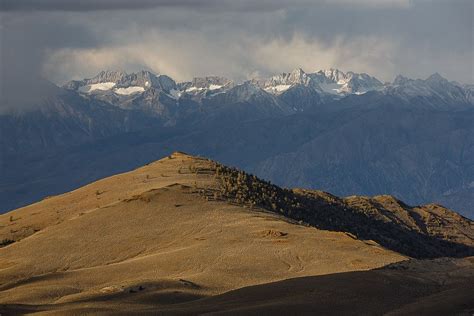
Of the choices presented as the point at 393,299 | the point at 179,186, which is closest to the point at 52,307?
the point at 393,299

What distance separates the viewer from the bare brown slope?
52125mm

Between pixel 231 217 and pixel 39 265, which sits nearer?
pixel 39 265

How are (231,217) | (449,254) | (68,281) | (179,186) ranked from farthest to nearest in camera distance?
(449,254) → (179,186) → (231,217) → (68,281)

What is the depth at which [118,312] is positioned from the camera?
1670 inches

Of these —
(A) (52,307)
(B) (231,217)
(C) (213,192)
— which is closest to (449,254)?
(C) (213,192)

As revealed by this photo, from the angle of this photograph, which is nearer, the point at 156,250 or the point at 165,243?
the point at 156,250

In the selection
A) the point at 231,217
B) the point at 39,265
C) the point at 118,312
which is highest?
the point at 231,217

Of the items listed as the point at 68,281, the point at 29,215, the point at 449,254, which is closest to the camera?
the point at 68,281

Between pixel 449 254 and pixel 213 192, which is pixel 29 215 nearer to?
pixel 213 192

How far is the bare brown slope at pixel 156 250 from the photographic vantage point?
52.1 m

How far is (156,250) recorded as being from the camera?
235ft

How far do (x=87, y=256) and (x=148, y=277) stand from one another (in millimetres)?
13452

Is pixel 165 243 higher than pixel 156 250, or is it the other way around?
pixel 165 243

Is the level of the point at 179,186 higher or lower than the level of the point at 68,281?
higher
